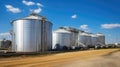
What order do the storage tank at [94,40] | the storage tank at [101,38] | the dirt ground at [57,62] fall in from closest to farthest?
the dirt ground at [57,62] < the storage tank at [94,40] < the storage tank at [101,38]

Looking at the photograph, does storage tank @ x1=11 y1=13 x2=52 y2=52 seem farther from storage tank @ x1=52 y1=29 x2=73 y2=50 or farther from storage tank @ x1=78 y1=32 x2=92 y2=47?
storage tank @ x1=78 y1=32 x2=92 y2=47

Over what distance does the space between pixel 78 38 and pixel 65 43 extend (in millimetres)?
17031

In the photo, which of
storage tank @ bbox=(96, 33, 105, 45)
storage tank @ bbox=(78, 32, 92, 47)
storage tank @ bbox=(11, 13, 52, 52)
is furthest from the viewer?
storage tank @ bbox=(96, 33, 105, 45)

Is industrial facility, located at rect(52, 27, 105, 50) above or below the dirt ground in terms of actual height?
above

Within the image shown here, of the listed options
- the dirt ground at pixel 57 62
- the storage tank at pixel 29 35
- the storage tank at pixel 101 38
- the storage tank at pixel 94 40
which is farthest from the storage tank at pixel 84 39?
the dirt ground at pixel 57 62

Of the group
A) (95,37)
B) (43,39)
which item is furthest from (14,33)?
(95,37)

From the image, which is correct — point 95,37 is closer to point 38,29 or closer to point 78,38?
point 78,38

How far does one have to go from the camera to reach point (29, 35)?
1610 inches

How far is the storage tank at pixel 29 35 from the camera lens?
40.7 metres

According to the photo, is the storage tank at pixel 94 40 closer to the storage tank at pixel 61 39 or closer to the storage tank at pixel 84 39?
the storage tank at pixel 84 39

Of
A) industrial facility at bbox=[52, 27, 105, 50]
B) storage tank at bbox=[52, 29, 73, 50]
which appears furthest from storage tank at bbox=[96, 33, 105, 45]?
storage tank at bbox=[52, 29, 73, 50]

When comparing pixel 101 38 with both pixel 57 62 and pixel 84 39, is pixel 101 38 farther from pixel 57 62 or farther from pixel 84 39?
pixel 57 62

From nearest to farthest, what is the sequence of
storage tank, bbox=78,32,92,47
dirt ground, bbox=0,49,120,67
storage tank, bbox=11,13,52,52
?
dirt ground, bbox=0,49,120,67 < storage tank, bbox=11,13,52,52 < storage tank, bbox=78,32,92,47

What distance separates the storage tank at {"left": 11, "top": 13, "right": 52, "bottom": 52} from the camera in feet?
133
